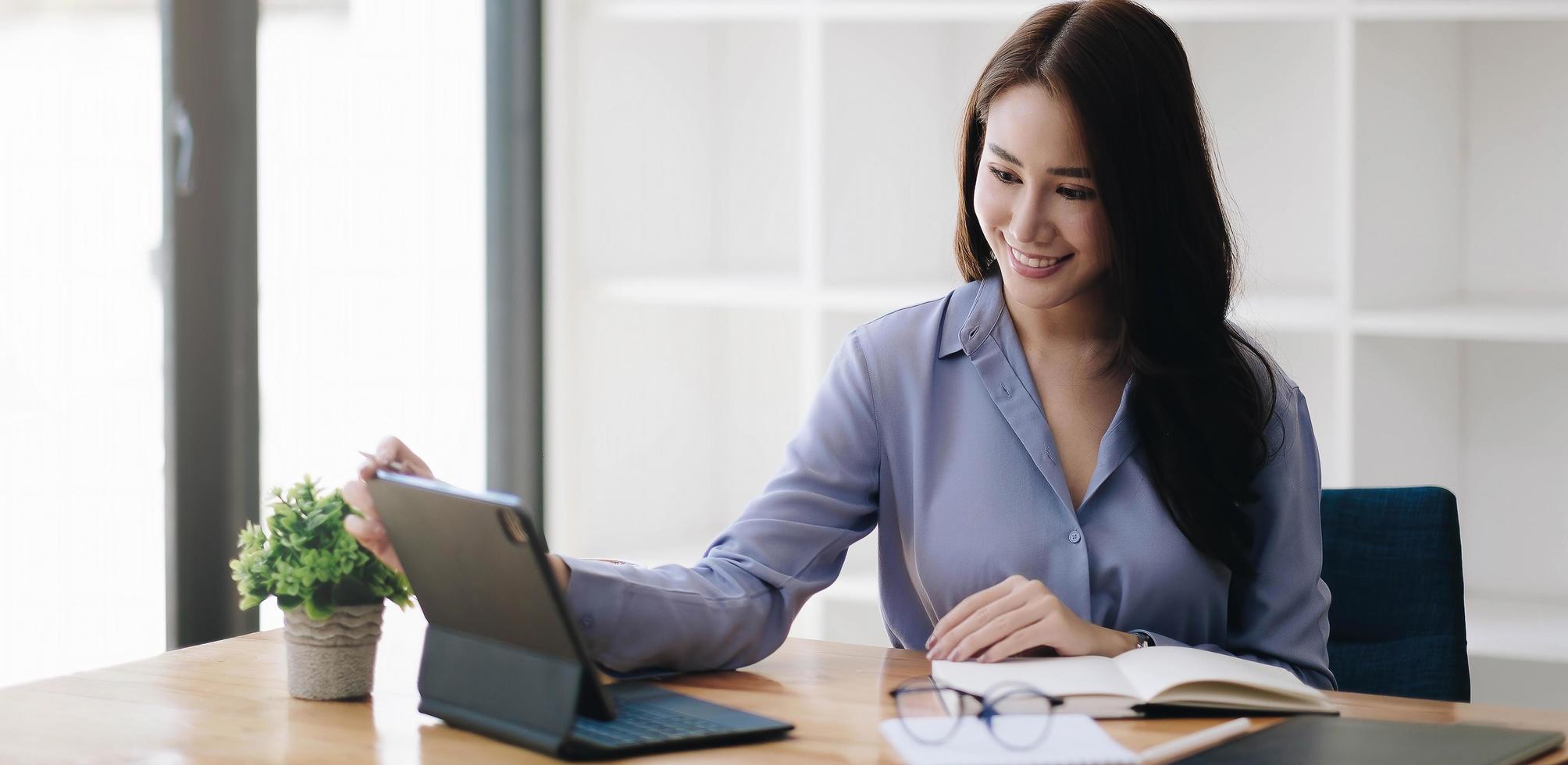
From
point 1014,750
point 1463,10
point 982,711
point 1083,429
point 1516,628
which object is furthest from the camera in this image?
point 1516,628

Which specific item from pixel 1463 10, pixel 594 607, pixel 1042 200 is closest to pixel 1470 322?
pixel 1463 10

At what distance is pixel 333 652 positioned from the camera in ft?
4.77

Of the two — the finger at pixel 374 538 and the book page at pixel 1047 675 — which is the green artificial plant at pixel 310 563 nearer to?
the finger at pixel 374 538

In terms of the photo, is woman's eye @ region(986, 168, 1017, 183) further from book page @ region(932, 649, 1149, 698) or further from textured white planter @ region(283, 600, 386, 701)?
textured white planter @ region(283, 600, 386, 701)

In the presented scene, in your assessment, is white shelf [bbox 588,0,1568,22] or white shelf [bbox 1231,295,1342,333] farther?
white shelf [bbox 1231,295,1342,333]

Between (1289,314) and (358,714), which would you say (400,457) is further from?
(1289,314)

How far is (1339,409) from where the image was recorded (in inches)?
103

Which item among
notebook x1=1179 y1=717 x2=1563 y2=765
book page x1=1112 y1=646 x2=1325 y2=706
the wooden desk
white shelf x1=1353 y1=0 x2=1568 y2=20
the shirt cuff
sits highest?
white shelf x1=1353 y1=0 x2=1568 y2=20

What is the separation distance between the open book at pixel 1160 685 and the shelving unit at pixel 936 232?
122 centimetres

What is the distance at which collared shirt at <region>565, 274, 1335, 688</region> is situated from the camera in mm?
1688

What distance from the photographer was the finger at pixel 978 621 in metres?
1.56

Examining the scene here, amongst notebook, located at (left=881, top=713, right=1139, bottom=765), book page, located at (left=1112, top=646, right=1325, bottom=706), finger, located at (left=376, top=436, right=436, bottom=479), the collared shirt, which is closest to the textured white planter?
finger, located at (left=376, top=436, right=436, bottom=479)

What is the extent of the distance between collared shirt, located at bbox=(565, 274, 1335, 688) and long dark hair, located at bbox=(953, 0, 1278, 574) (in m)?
0.03

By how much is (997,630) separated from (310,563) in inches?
25.8
